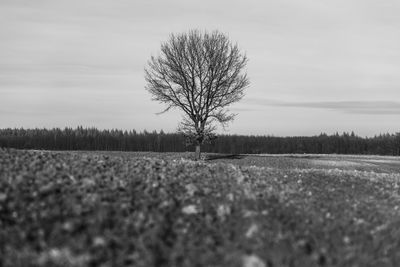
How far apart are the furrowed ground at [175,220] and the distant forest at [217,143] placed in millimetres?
144875

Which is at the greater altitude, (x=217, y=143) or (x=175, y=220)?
(x=217, y=143)

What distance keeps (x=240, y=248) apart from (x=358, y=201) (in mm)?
6809

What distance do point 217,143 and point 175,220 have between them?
15118 centimetres

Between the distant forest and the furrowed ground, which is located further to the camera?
the distant forest

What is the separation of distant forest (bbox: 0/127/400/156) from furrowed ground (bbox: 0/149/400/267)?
475ft

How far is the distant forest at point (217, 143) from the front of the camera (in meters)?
164

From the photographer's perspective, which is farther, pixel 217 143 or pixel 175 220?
pixel 217 143

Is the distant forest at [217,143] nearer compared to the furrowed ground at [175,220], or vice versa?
the furrowed ground at [175,220]

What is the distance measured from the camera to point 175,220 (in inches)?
412

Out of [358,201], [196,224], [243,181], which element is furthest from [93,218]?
[358,201]

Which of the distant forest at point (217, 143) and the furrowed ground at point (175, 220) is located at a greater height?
the distant forest at point (217, 143)

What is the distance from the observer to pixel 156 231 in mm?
9680

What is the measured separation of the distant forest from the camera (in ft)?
538

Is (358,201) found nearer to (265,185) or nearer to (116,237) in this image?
(265,185)
